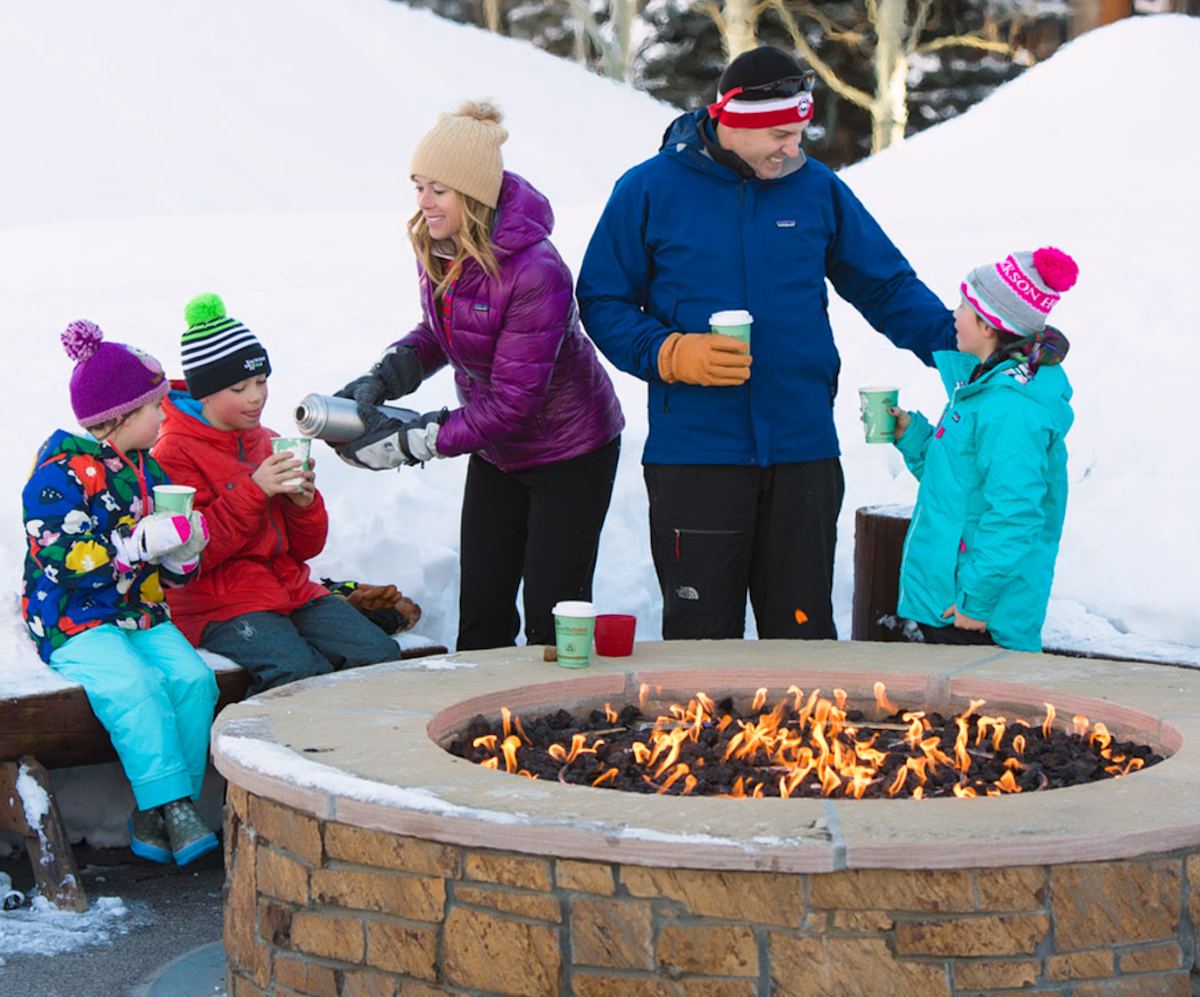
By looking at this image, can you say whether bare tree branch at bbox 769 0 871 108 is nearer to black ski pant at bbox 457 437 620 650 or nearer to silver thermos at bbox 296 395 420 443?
black ski pant at bbox 457 437 620 650

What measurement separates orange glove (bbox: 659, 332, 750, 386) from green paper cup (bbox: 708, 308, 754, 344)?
0.07 ft

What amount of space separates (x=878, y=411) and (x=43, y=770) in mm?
2828

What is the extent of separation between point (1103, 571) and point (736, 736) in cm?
302

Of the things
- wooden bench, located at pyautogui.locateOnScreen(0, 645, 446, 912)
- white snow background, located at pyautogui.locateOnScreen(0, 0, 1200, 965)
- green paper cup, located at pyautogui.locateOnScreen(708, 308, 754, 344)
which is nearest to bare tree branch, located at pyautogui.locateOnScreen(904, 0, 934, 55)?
white snow background, located at pyautogui.locateOnScreen(0, 0, 1200, 965)

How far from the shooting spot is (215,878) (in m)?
5.02

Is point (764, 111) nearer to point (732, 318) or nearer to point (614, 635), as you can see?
point (732, 318)

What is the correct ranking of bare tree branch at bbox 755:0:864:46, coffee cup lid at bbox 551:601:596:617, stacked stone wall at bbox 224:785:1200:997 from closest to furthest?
stacked stone wall at bbox 224:785:1200:997 < coffee cup lid at bbox 551:601:596:617 < bare tree branch at bbox 755:0:864:46

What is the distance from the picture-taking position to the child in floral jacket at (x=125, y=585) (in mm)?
4762

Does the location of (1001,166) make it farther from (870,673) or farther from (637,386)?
(870,673)

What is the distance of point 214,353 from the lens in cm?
527

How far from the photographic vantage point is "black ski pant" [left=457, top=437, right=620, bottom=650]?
522cm

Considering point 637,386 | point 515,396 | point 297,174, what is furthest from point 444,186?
point 297,174

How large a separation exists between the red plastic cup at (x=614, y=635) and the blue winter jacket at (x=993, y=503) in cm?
95

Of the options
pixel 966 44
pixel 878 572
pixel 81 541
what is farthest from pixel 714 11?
pixel 81 541
